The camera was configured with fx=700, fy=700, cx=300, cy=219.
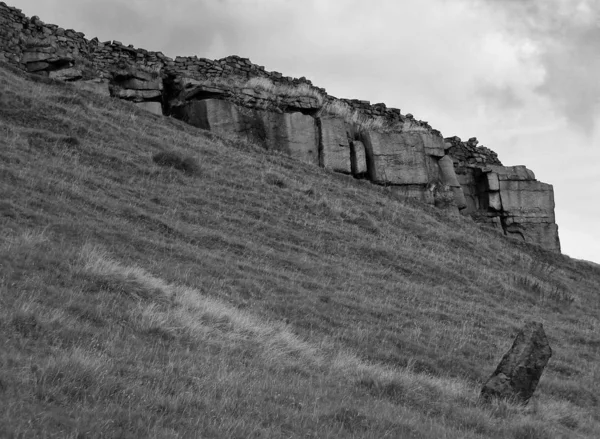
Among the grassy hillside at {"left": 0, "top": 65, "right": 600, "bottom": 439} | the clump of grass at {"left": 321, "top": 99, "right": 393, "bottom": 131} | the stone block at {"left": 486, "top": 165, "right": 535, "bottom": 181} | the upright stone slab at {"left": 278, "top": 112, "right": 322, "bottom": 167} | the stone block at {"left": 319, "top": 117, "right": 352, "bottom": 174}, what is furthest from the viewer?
the stone block at {"left": 486, "top": 165, "right": 535, "bottom": 181}

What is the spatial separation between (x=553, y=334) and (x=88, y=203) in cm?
1087

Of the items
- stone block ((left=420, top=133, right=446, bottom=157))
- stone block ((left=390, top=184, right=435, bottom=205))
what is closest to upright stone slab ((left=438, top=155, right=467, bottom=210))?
stone block ((left=420, top=133, right=446, bottom=157))

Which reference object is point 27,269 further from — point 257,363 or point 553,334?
point 553,334

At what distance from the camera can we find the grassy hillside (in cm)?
629

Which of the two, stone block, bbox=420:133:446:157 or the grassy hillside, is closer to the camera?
the grassy hillside

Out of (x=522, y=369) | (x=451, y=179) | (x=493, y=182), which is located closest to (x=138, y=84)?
(x=451, y=179)

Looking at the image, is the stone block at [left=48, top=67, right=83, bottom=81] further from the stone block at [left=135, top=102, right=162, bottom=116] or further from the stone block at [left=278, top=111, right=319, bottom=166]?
the stone block at [left=278, top=111, right=319, bottom=166]

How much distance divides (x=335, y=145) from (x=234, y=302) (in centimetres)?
2177

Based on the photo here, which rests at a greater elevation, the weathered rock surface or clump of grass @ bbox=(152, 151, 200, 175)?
the weathered rock surface

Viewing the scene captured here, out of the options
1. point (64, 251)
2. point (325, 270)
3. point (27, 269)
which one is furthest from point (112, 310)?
point (325, 270)

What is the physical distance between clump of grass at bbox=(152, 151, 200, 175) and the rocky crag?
9138mm

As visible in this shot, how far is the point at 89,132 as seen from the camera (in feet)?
74.8

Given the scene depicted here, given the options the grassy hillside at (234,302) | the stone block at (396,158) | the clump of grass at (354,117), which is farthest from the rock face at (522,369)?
the clump of grass at (354,117)

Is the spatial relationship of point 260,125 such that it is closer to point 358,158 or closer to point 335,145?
point 335,145
